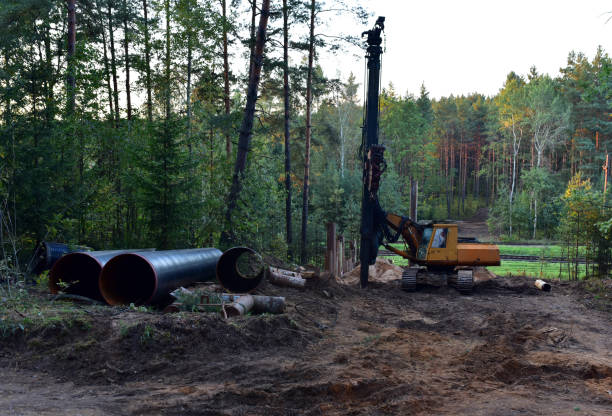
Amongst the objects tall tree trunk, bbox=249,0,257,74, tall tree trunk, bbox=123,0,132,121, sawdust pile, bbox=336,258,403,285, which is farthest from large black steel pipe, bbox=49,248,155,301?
tall tree trunk, bbox=123,0,132,121

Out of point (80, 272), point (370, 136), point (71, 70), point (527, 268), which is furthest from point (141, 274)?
point (527, 268)

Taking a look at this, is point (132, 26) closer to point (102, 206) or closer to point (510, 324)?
point (102, 206)

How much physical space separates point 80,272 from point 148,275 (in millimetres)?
1388

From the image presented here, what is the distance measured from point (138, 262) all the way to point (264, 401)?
517cm

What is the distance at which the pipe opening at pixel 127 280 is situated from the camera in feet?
27.0

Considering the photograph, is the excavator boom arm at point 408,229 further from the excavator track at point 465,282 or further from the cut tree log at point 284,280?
the cut tree log at point 284,280

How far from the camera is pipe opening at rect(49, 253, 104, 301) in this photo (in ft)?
28.5

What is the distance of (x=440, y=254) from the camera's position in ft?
46.6

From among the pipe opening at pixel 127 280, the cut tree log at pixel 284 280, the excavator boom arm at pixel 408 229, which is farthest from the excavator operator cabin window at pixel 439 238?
the pipe opening at pixel 127 280

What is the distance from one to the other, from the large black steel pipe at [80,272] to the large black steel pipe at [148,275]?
33 cm

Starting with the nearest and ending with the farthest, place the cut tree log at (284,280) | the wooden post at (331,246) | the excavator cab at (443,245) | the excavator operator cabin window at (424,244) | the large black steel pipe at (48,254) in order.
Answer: the large black steel pipe at (48,254), the cut tree log at (284,280), the excavator cab at (443,245), the excavator operator cabin window at (424,244), the wooden post at (331,246)

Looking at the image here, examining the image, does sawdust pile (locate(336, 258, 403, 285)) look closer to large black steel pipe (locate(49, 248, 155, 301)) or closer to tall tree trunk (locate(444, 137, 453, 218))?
large black steel pipe (locate(49, 248, 155, 301))

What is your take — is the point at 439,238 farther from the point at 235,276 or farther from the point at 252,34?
the point at 252,34

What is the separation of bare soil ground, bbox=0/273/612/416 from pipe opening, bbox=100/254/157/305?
0.84 meters
